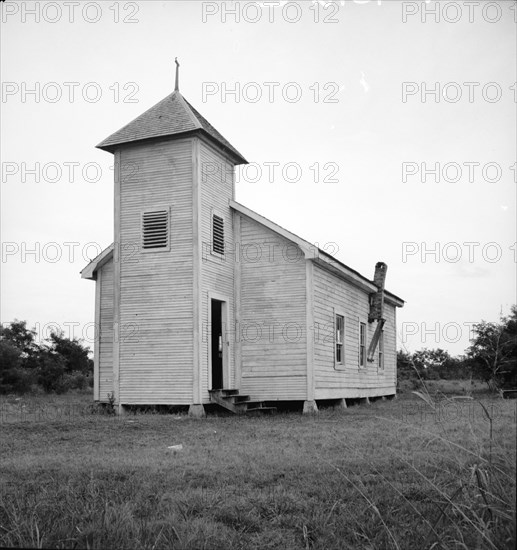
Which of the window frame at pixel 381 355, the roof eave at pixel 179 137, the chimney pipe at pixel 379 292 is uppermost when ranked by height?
the roof eave at pixel 179 137

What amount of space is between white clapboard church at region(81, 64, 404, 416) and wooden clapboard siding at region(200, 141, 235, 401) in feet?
0.11

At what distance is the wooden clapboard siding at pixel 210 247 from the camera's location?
58.9 ft

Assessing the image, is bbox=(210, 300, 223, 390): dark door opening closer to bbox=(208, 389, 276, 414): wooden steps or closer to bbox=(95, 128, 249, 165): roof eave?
bbox=(208, 389, 276, 414): wooden steps

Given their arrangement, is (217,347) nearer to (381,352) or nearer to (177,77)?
(177,77)

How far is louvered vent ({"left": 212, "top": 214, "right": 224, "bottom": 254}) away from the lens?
61.9 ft

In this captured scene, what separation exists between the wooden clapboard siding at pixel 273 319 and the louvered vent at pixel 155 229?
2.62 meters

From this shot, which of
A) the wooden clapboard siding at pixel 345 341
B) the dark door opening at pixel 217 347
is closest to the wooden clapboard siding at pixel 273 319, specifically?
the wooden clapboard siding at pixel 345 341

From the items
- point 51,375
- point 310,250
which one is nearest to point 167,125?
point 310,250

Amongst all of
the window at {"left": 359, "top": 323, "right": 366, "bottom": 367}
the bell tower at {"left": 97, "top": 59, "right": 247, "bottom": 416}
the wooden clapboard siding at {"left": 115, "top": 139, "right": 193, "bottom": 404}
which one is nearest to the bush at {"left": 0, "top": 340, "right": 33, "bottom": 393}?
the bell tower at {"left": 97, "top": 59, "right": 247, "bottom": 416}

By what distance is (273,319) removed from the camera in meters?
18.9

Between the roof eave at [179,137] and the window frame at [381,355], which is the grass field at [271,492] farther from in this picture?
the window frame at [381,355]

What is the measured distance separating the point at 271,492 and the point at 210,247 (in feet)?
39.1

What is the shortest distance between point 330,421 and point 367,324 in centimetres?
1074

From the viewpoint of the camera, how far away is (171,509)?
251 inches
